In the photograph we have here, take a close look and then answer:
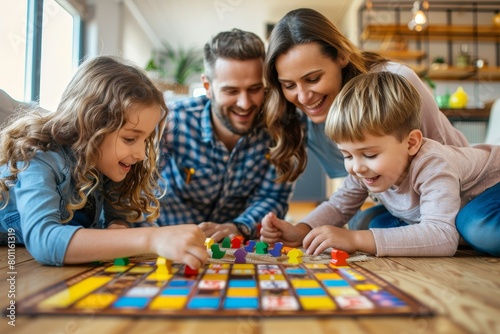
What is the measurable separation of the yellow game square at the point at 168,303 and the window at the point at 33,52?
5.73 feet

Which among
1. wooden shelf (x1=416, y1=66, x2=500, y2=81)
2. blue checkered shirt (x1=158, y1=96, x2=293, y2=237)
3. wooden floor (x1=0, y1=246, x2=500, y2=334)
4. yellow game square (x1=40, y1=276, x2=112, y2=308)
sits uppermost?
wooden shelf (x1=416, y1=66, x2=500, y2=81)

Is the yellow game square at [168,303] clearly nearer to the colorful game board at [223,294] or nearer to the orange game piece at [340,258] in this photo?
the colorful game board at [223,294]

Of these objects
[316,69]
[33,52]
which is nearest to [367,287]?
[316,69]

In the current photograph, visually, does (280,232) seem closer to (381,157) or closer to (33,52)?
(381,157)

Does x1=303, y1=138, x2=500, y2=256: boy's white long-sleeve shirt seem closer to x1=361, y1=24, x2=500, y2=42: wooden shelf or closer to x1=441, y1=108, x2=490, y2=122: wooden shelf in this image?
x1=441, y1=108, x2=490, y2=122: wooden shelf

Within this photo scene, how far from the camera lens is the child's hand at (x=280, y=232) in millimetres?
1183

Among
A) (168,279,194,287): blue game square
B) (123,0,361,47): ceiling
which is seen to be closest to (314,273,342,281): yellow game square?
(168,279,194,287): blue game square

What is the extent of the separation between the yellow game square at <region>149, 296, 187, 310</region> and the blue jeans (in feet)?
2.37

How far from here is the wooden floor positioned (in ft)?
1.63

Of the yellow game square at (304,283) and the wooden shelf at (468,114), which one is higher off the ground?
the wooden shelf at (468,114)

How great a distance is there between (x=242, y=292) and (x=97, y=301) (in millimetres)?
201

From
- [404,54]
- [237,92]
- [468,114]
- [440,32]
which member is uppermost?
[440,32]

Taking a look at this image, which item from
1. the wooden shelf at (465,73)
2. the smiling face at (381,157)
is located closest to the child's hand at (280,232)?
the smiling face at (381,157)

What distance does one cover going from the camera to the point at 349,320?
0.52 m
